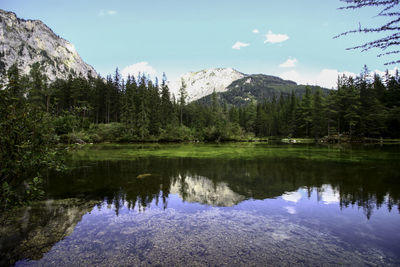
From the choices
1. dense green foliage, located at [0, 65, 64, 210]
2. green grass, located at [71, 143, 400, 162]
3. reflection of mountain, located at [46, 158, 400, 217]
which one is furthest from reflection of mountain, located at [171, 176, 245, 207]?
green grass, located at [71, 143, 400, 162]

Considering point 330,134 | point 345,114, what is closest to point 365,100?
point 345,114

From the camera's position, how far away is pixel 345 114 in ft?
218

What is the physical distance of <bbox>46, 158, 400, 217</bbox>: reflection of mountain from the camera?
10.7 meters

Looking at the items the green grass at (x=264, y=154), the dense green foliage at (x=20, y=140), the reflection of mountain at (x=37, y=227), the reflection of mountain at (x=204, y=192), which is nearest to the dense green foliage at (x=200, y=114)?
the green grass at (x=264, y=154)

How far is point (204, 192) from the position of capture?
12.2 meters

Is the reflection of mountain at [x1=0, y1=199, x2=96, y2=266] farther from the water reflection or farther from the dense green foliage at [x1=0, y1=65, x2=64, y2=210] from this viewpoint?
the dense green foliage at [x1=0, y1=65, x2=64, y2=210]

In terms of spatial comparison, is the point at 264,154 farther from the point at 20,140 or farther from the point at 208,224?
the point at 20,140

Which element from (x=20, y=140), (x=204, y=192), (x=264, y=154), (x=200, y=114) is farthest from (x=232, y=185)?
(x=200, y=114)

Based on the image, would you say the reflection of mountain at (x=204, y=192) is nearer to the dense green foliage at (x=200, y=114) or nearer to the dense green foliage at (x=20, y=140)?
the dense green foliage at (x=20, y=140)

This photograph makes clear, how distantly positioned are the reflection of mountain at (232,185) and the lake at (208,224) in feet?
0.20

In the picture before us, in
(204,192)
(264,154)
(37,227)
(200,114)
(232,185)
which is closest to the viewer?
(37,227)

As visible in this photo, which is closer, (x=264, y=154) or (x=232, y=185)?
(x=232, y=185)

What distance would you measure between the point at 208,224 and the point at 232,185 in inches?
239

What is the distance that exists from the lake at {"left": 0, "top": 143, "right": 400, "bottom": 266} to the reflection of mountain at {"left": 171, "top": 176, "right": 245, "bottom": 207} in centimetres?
6
